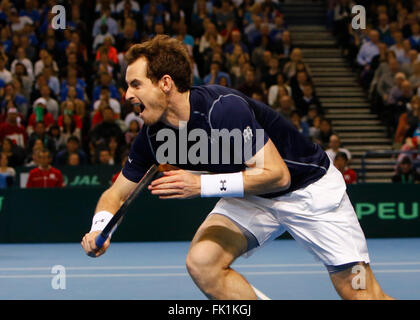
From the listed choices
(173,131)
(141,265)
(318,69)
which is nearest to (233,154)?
(173,131)

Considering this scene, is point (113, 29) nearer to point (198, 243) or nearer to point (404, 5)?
point (404, 5)

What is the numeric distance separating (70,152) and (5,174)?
1.13 m

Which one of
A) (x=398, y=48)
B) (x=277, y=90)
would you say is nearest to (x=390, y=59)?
(x=398, y=48)

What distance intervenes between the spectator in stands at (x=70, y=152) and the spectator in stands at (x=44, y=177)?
0.64m

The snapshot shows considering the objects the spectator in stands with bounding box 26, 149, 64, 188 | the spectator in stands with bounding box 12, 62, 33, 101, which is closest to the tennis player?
the spectator in stands with bounding box 26, 149, 64, 188

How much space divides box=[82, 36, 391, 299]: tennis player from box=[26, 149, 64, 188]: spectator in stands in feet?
25.2

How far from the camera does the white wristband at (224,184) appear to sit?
4402mm

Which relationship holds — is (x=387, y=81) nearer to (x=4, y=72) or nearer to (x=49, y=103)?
(x=49, y=103)

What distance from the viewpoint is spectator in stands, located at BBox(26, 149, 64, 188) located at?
12453mm

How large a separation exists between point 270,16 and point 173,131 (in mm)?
13423
